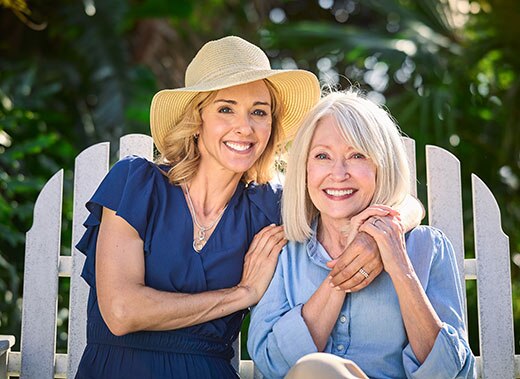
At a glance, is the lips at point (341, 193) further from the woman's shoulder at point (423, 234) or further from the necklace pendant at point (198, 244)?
the necklace pendant at point (198, 244)

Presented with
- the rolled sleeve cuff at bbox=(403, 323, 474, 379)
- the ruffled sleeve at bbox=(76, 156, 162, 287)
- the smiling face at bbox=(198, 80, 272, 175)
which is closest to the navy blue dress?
the ruffled sleeve at bbox=(76, 156, 162, 287)

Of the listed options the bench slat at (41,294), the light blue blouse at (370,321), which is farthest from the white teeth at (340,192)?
the bench slat at (41,294)

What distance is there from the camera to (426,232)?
8.62 ft

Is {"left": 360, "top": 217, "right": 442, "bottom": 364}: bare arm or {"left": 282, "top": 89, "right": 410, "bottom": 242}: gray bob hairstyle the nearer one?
{"left": 360, "top": 217, "right": 442, "bottom": 364}: bare arm

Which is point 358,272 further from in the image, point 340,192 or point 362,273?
point 340,192

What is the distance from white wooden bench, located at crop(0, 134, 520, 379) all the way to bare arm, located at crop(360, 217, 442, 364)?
2.32 feet

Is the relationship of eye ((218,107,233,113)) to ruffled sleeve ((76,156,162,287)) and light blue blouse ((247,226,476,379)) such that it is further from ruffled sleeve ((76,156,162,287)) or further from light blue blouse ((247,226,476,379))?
light blue blouse ((247,226,476,379))

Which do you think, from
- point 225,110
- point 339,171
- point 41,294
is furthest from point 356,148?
point 41,294

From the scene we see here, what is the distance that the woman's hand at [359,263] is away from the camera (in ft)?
8.13

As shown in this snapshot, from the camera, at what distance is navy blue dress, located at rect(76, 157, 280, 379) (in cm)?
275

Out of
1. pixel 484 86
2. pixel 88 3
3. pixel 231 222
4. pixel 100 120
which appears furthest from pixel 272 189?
pixel 484 86

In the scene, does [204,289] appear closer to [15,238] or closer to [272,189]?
[272,189]

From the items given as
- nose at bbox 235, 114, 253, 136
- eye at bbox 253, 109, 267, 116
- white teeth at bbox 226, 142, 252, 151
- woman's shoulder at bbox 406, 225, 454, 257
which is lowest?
woman's shoulder at bbox 406, 225, 454, 257

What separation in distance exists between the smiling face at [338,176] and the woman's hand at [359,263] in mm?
89
